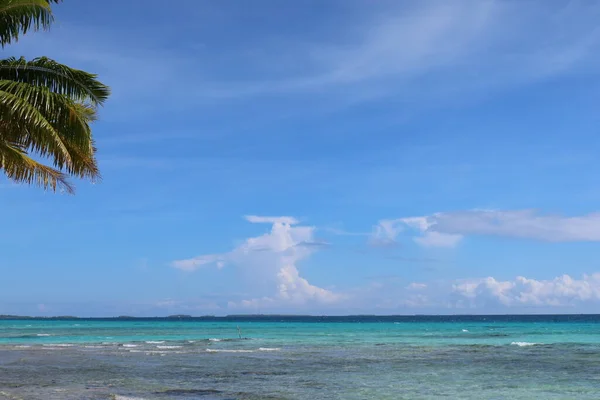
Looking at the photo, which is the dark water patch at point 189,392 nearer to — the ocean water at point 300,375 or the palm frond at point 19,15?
the ocean water at point 300,375

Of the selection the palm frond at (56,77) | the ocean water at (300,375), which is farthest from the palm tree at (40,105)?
the ocean water at (300,375)

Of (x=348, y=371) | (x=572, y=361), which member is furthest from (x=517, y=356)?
(x=348, y=371)

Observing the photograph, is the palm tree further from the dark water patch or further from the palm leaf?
the dark water patch

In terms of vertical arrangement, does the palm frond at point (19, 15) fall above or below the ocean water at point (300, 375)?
above

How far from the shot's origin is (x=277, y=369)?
27484mm

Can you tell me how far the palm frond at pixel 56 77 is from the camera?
504 inches

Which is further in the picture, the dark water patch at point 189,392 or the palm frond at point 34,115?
the dark water patch at point 189,392

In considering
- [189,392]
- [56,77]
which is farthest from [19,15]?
[189,392]

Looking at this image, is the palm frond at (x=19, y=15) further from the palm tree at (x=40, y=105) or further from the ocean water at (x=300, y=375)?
the ocean water at (x=300, y=375)

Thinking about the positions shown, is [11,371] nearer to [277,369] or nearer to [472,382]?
[277,369]

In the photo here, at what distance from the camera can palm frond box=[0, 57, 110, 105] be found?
42.0ft

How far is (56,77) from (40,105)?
2.88 feet

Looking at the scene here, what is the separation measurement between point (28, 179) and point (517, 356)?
28.3 meters

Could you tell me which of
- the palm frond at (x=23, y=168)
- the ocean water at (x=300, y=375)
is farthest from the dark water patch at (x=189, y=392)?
the palm frond at (x=23, y=168)
